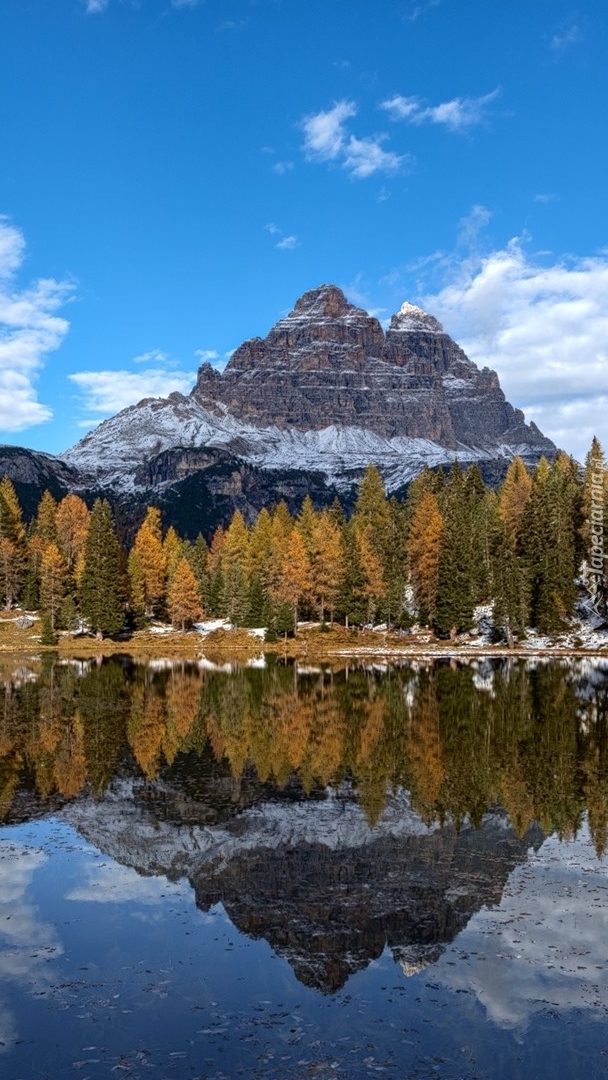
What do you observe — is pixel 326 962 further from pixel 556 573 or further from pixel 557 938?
pixel 556 573

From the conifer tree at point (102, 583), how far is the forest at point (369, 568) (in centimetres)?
16

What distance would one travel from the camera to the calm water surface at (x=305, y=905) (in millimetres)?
14125

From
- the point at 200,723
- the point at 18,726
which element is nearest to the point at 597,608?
the point at 200,723

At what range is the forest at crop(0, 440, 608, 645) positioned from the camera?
101688mm

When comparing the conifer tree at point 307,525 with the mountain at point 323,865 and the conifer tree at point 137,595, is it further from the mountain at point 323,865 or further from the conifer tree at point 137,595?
the mountain at point 323,865

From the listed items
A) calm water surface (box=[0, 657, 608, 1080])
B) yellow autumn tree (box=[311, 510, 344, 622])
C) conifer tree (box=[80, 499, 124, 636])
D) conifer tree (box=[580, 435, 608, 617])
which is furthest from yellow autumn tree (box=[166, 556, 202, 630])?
calm water surface (box=[0, 657, 608, 1080])

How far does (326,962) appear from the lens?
17109 mm

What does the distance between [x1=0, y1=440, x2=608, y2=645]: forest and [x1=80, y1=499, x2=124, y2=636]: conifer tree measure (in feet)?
0.54

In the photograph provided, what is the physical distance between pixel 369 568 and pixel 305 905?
8990 cm

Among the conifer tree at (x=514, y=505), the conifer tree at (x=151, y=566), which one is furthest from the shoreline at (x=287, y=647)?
the conifer tree at (x=514, y=505)

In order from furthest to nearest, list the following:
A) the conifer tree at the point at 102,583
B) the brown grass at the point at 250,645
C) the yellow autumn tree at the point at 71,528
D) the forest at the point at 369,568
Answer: the yellow autumn tree at the point at 71,528 → the conifer tree at the point at 102,583 → the forest at the point at 369,568 → the brown grass at the point at 250,645

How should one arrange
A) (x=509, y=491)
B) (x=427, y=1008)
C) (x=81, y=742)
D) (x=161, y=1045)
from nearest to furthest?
1. (x=161, y=1045)
2. (x=427, y=1008)
3. (x=81, y=742)
4. (x=509, y=491)

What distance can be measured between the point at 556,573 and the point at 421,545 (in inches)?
713

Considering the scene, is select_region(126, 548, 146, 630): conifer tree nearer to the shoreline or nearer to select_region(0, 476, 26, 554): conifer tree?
the shoreline
